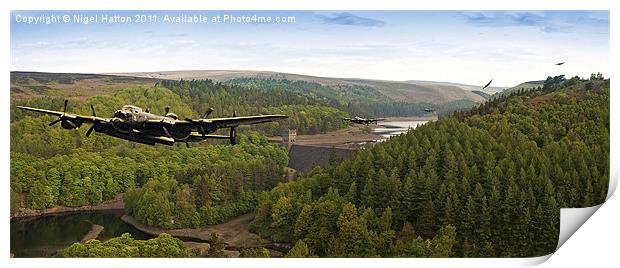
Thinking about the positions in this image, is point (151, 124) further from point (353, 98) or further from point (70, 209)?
point (353, 98)

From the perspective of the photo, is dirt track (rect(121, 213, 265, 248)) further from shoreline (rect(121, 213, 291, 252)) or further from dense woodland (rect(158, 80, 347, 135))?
dense woodland (rect(158, 80, 347, 135))

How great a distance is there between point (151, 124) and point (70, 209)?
55.0 inches

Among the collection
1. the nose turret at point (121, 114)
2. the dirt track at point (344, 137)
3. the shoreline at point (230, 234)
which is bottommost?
the shoreline at point (230, 234)

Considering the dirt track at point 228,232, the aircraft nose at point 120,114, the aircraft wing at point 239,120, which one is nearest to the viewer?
the aircraft nose at point 120,114

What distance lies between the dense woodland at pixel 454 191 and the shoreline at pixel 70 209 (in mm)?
1521

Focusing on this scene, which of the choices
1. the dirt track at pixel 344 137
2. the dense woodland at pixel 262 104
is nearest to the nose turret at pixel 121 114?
the dense woodland at pixel 262 104

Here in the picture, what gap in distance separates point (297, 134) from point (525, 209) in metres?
2.62

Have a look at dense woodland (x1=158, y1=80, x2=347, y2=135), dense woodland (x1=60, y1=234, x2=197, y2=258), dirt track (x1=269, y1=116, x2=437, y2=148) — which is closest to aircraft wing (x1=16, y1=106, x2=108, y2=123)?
dense woodland (x1=158, y1=80, x2=347, y2=135)

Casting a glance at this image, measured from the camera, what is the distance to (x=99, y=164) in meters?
10.9

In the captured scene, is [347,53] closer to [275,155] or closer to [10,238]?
[275,155]

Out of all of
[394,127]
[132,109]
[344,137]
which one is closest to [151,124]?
[132,109]

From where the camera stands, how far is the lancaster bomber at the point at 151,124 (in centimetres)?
1038

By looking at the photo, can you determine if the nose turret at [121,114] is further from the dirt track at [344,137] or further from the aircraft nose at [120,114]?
the dirt track at [344,137]

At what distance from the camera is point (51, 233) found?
10.7 meters
